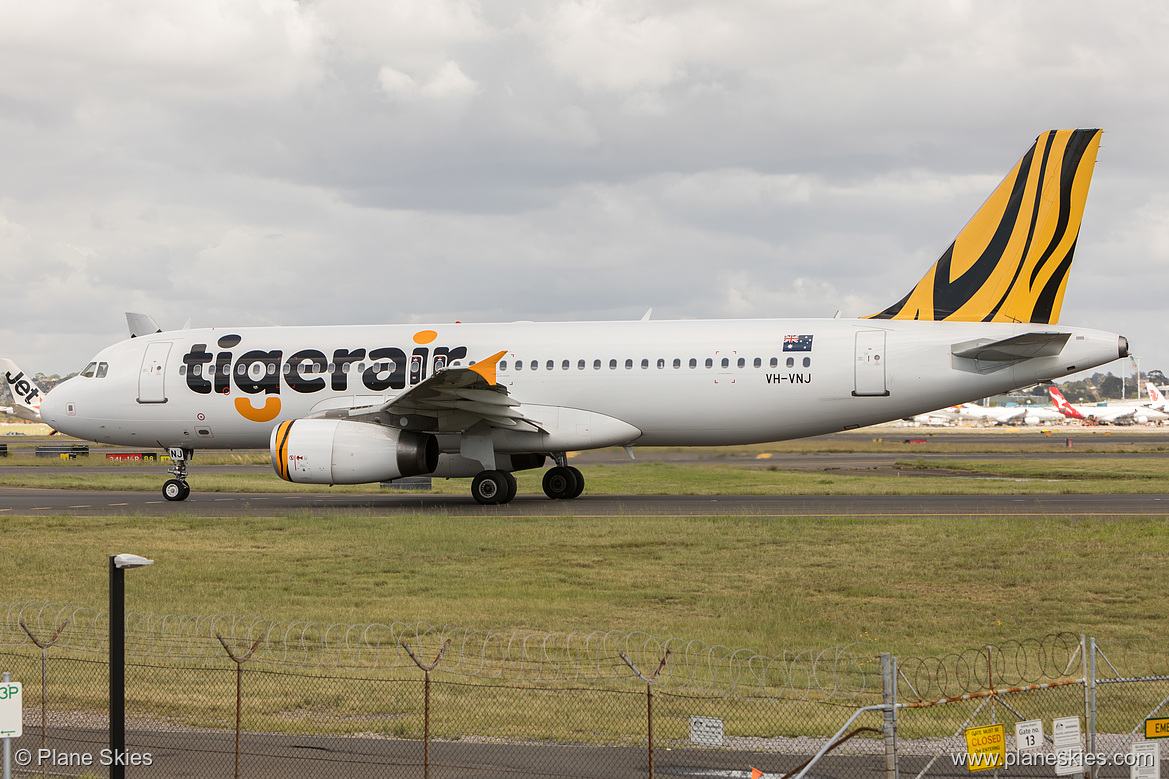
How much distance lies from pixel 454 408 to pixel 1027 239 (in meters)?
14.6

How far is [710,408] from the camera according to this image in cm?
2750

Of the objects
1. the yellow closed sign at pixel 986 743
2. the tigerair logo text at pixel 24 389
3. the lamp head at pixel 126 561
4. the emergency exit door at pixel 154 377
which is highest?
the tigerair logo text at pixel 24 389

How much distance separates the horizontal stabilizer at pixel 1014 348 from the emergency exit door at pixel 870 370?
167 centimetres

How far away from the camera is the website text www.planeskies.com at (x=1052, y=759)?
7.66 metres

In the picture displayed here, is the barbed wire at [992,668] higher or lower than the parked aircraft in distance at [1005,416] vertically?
lower

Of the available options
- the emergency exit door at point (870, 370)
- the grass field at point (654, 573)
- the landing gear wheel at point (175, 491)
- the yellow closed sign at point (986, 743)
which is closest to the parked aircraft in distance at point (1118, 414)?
the emergency exit door at point (870, 370)

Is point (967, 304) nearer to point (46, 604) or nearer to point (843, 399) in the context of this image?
point (843, 399)

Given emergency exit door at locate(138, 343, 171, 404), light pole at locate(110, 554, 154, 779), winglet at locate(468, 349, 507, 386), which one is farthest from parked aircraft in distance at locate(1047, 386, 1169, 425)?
light pole at locate(110, 554, 154, 779)

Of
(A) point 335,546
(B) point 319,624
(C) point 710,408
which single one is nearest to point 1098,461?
(C) point 710,408

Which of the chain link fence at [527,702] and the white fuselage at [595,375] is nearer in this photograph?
the chain link fence at [527,702]

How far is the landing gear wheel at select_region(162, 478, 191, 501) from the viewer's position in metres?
31.0

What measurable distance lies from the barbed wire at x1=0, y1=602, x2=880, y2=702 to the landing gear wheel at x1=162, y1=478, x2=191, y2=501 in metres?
16.4

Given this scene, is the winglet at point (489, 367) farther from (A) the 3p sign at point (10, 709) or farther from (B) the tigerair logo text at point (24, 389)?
(B) the tigerair logo text at point (24, 389)

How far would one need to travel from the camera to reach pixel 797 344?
1067 inches
